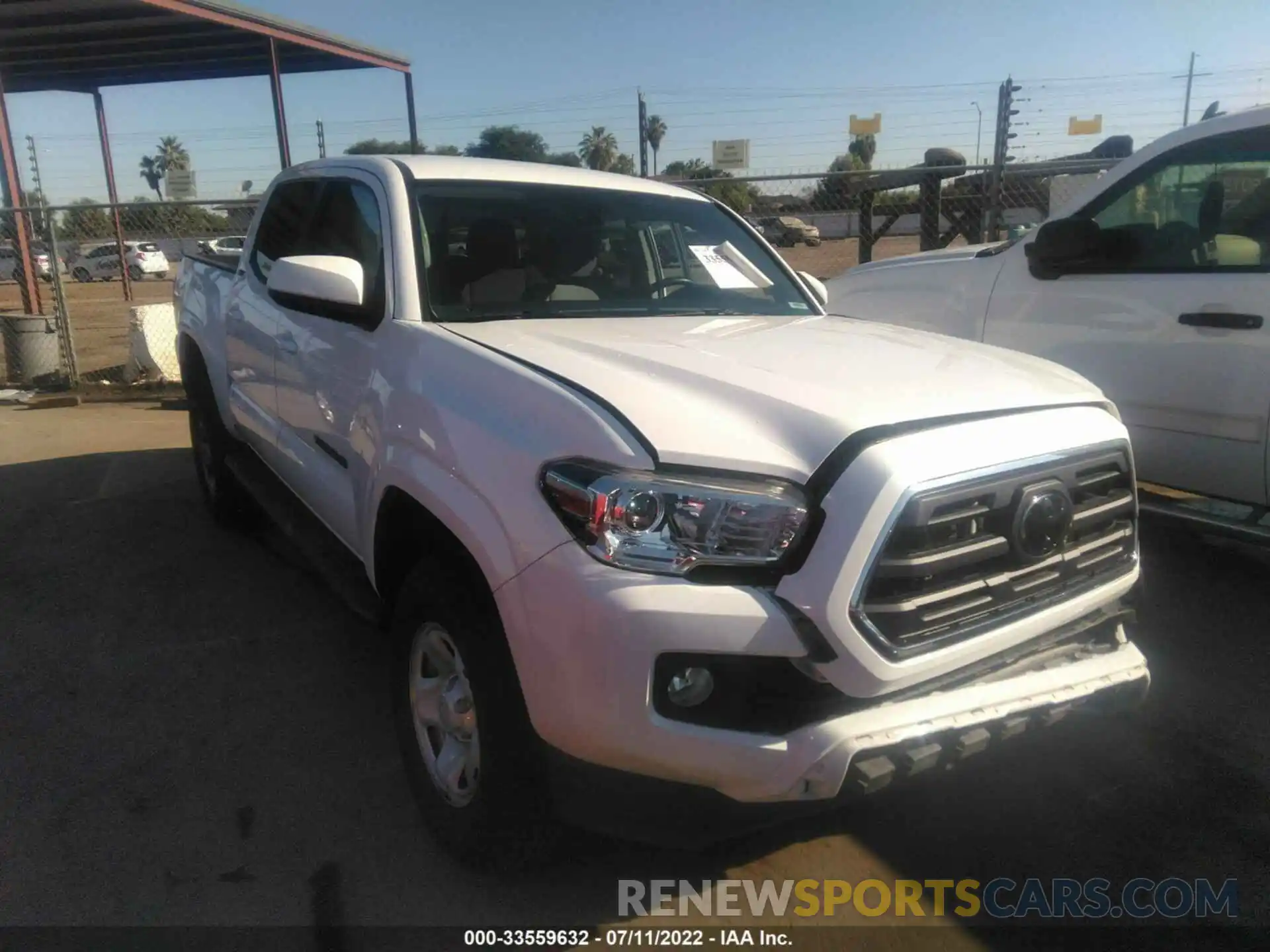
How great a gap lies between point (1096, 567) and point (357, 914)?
207 cm

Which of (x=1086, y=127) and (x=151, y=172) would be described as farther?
(x=151, y=172)

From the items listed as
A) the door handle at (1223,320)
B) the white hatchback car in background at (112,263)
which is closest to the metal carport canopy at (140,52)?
the door handle at (1223,320)

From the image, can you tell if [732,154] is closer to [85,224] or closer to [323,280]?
[323,280]

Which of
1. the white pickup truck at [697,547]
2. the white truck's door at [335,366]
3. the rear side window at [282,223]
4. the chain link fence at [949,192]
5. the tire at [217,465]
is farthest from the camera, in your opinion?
the chain link fence at [949,192]

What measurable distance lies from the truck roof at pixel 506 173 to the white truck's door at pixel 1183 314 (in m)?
1.79

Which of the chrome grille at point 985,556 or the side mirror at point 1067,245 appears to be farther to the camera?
the side mirror at point 1067,245

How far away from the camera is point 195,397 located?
5.47 meters

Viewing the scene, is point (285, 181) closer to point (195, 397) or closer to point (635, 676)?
point (195, 397)

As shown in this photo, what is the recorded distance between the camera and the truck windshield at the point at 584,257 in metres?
3.23

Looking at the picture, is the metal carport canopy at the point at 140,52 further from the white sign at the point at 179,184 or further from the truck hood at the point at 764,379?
the truck hood at the point at 764,379

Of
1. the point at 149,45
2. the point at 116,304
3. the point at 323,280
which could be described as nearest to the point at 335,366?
the point at 323,280

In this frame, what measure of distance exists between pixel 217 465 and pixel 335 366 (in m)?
2.43

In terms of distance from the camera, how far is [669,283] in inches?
146

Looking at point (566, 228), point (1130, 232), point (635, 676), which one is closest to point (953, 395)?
point (635, 676)
